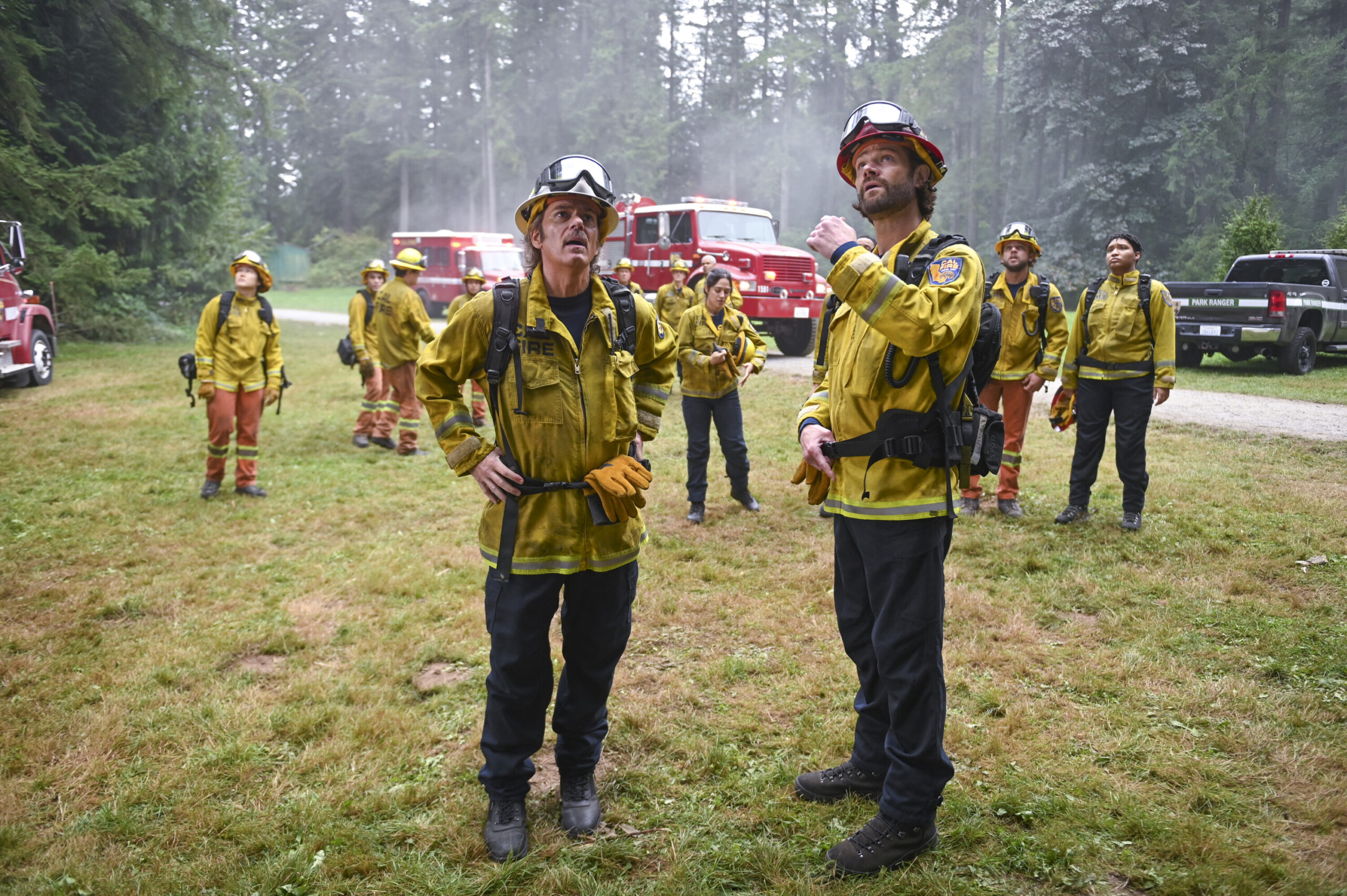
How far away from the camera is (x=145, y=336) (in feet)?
68.7

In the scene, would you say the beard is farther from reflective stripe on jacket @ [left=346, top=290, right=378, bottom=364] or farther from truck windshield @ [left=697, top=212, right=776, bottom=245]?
truck windshield @ [left=697, top=212, right=776, bottom=245]

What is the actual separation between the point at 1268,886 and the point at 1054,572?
3143 mm

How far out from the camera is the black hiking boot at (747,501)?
763cm

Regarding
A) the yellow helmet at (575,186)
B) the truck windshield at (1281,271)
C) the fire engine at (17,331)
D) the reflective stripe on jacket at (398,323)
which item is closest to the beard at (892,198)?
the yellow helmet at (575,186)

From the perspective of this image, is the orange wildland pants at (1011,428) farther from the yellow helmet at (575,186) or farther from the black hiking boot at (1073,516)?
the yellow helmet at (575,186)

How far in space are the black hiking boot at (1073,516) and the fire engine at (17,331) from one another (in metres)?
14.0

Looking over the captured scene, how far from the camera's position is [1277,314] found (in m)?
13.8

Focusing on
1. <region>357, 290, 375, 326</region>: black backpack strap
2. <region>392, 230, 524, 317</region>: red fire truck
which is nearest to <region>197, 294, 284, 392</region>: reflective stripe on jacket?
<region>357, 290, 375, 326</region>: black backpack strap

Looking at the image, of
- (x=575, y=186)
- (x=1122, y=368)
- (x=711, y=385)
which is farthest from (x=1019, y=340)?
(x=575, y=186)

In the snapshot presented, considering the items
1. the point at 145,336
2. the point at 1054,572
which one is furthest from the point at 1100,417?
the point at 145,336

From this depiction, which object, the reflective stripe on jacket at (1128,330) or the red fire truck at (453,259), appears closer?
the reflective stripe on jacket at (1128,330)

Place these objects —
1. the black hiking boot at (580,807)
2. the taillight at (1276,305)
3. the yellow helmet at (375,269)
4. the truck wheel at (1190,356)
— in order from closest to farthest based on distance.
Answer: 1. the black hiking boot at (580,807)
2. the yellow helmet at (375,269)
3. the taillight at (1276,305)
4. the truck wheel at (1190,356)

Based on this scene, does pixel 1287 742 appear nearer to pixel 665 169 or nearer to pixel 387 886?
pixel 387 886

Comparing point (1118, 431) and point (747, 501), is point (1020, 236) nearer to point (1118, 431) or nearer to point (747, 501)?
point (1118, 431)
